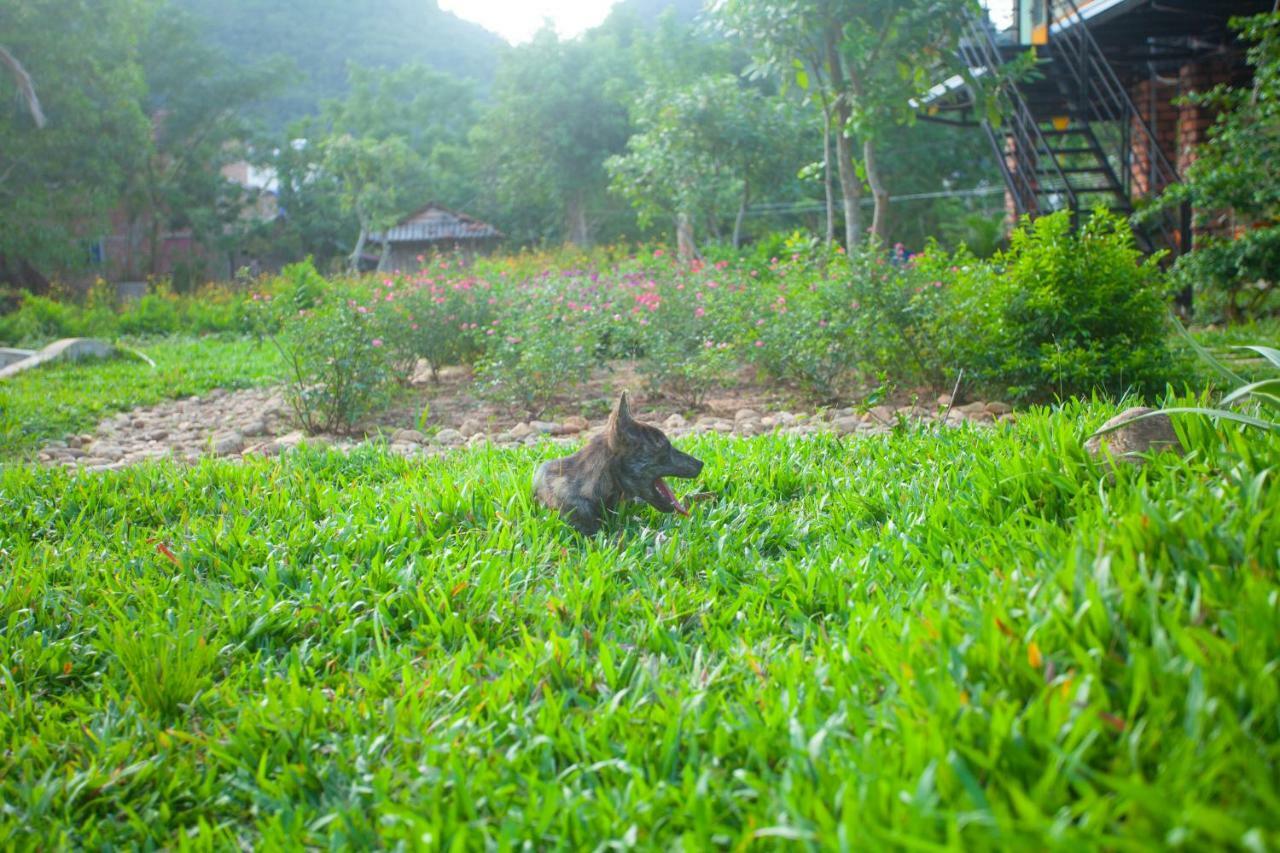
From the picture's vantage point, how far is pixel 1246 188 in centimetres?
943

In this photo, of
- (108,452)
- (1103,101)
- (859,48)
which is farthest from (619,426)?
(1103,101)

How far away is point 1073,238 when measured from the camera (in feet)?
20.6

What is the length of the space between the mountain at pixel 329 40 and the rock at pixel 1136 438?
4210cm

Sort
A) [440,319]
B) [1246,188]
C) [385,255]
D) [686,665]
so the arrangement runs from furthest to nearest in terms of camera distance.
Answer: [385,255] < [1246,188] < [440,319] < [686,665]

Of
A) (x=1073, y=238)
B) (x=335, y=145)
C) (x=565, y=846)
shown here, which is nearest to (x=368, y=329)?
(x=1073, y=238)

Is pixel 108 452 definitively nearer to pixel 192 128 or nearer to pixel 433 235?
pixel 433 235

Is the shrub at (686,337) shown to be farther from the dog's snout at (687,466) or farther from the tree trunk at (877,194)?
→ the dog's snout at (687,466)

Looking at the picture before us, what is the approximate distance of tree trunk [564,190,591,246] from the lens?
3142 cm

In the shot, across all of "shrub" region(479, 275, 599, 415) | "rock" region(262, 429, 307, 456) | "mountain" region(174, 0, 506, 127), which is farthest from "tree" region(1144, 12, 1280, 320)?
"mountain" region(174, 0, 506, 127)

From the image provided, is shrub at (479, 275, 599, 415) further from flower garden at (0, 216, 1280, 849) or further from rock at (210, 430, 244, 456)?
flower garden at (0, 216, 1280, 849)

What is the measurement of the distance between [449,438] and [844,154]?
17.4ft

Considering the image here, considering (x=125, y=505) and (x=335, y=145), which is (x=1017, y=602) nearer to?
(x=125, y=505)

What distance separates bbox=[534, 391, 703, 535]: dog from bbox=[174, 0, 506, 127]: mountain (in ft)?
136

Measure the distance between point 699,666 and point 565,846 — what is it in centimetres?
79
